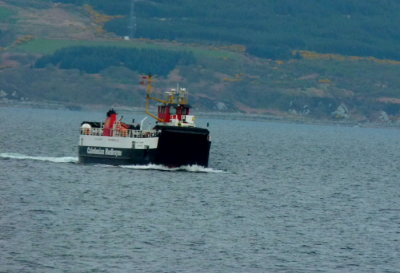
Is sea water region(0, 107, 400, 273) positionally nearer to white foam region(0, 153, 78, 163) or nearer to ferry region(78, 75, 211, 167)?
white foam region(0, 153, 78, 163)

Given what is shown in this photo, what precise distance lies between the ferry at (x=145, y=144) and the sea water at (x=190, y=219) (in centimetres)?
105

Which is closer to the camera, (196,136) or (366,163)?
(196,136)

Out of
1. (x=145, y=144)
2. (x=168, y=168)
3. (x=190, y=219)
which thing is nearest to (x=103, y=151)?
(x=145, y=144)

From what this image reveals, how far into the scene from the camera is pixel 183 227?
275 feet

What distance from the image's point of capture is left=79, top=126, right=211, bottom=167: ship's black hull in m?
115

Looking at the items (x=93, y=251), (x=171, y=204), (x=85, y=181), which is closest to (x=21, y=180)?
(x=85, y=181)

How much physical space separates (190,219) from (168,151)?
93.3 ft

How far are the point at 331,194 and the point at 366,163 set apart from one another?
56.0m

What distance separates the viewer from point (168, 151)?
380ft

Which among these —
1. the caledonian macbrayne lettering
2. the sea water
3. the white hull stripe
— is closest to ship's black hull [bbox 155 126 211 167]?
the white hull stripe

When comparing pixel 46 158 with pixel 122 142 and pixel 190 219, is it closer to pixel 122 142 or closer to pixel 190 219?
pixel 122 142

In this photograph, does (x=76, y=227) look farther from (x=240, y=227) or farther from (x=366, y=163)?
(x=366, y=163)

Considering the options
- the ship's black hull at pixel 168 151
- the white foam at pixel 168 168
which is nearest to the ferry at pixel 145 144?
the ship's black hull at pixel 168 151

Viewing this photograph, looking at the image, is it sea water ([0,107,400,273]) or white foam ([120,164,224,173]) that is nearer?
sea water ([0,107,400,273])
